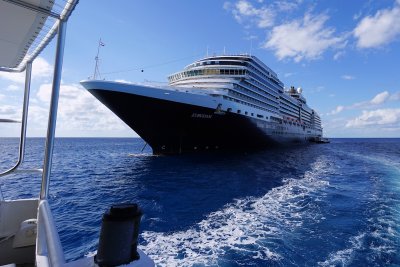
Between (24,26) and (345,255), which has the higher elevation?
(24,26)

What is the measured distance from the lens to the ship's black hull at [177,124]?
967 inches

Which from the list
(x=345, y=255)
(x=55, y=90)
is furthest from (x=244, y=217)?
(x=55, y=90)

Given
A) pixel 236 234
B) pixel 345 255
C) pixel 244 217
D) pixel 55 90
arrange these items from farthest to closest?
pixel 244 217
pixel 236 234
pixel 345 255
pixel 55 90

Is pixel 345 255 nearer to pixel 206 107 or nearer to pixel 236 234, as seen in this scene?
pixel 236 234

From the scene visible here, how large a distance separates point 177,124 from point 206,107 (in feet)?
12.6

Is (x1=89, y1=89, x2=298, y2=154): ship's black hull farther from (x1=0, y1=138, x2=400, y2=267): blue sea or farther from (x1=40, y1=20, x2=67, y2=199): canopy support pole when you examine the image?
A: (x1=40, y1=20, x2=67, y2=199): canopy support pole

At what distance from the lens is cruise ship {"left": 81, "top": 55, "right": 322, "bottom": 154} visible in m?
24.5

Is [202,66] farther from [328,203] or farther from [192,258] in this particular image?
[192,258]

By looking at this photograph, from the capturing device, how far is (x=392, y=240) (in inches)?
316

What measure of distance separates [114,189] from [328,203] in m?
13.3

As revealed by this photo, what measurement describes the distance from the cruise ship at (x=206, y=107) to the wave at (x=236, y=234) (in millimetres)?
15492

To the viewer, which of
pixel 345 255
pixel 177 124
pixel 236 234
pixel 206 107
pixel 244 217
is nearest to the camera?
pixel 345 255

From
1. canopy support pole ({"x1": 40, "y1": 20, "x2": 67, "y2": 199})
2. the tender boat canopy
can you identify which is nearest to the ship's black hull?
the tender boat canopy

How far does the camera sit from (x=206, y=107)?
27.6m
